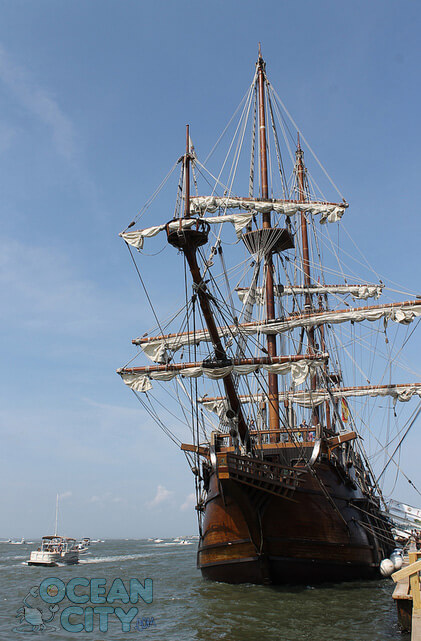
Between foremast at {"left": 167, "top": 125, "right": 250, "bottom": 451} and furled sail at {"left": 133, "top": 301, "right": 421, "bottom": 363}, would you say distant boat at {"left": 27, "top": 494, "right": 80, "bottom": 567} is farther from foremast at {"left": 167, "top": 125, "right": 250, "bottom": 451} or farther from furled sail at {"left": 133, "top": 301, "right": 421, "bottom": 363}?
foremast at {"left": 167, "top": 125, "right": 250, "bottom": 451}

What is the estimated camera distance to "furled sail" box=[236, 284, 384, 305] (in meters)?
30.9

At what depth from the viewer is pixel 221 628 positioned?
13.2 m

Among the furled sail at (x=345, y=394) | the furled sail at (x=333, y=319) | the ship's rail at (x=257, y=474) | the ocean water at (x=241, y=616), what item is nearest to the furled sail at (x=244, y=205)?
the furled sail at (x=333, y=319)

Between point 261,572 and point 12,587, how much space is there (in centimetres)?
1602

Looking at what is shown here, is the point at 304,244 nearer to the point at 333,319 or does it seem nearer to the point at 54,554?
the point at 333,319

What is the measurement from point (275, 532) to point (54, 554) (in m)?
30.6

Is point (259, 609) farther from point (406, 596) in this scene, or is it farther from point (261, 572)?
point (406, 596)

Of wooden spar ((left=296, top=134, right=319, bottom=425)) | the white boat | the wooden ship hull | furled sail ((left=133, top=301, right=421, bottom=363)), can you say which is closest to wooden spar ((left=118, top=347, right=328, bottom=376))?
furled sail ((left=133, top=301, right=421, bottom=363))

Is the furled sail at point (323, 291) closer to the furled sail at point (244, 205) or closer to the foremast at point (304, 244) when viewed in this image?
the foremast at point (304, 244)

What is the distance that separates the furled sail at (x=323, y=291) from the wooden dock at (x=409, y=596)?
18.8m

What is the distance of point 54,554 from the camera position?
42.2 meters

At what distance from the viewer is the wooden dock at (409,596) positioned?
917 cm

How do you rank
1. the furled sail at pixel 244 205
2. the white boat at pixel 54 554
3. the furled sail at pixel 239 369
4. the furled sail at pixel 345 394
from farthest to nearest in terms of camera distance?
the white boat at pixel 54 554 → the furled sail at pixel 345 394 → the furled sail at pixel 244 205 → the furled sail at pixel 239 369

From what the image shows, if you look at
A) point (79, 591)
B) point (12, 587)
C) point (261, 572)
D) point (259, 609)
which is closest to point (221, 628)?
point (259, 609)
